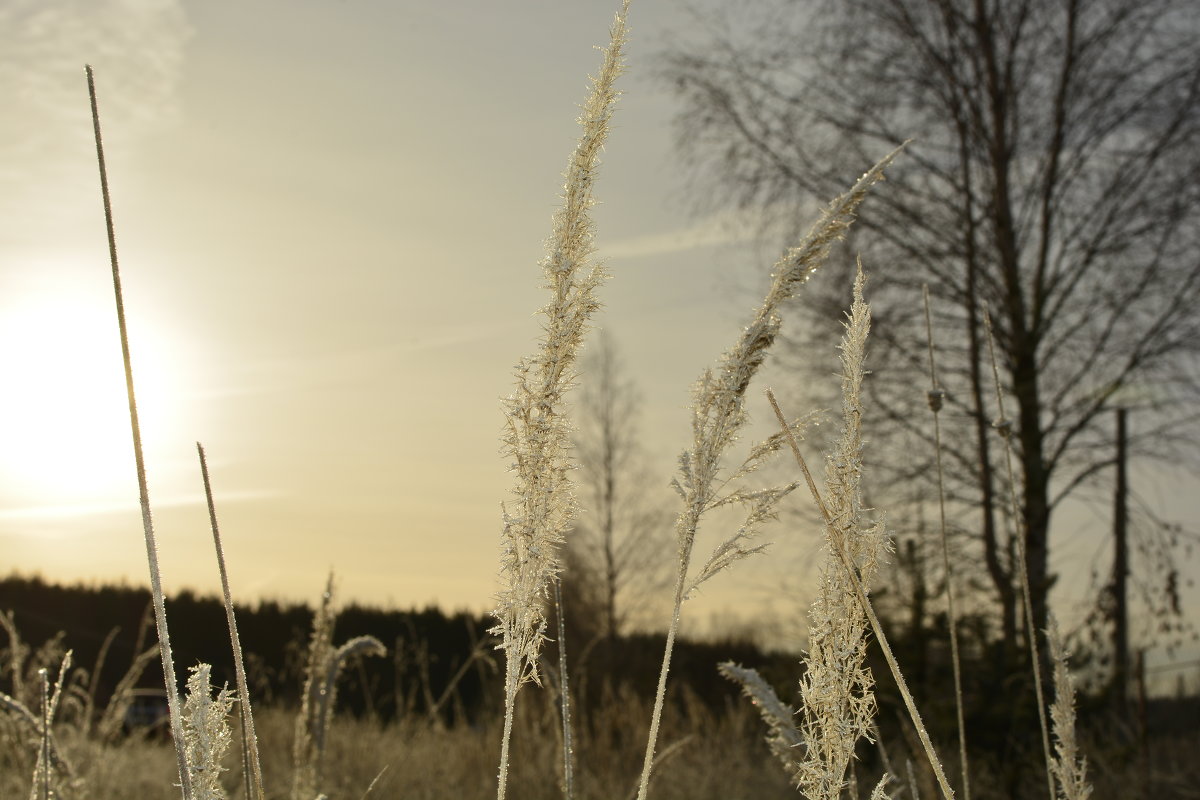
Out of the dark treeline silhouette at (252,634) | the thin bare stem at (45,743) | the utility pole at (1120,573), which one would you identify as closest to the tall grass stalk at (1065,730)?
the thin bare stem at (45,743)

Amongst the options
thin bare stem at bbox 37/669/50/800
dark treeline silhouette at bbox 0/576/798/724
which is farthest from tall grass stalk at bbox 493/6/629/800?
dark treeline silhouette at bbox 0/576/798/724

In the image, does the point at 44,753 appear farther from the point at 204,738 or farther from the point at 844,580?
the point at 844,580

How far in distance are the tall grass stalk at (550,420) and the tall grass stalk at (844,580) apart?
23 cm

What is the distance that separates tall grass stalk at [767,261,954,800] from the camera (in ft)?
3.70

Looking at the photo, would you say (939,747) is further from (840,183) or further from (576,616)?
(576,616)

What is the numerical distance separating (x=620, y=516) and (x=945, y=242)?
1123 cm

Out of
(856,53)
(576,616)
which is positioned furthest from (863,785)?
(576,616)

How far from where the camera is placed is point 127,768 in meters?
6.37

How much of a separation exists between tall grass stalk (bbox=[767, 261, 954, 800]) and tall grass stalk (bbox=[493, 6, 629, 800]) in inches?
9.2

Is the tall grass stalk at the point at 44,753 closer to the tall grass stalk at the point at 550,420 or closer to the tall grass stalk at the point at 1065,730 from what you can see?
the tall grass stalk at the point at 550,420

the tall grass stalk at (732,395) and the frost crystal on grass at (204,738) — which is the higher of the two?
the tall grass stalk at (732,395)

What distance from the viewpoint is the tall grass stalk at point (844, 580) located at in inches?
44.4

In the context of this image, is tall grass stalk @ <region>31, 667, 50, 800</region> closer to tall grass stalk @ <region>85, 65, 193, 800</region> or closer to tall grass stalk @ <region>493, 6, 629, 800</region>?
tall grass stalk @ <region>85, 65, 193, 800</region>

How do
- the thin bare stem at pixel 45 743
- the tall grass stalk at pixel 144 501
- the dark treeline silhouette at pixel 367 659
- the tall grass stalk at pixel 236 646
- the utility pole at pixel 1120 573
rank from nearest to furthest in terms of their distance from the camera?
the tall grass stalk at pixel 144 501 < the tall grass stalk at pixel 236 646 < the thin bare stem at pixel 45 743 < the utility pole at pixel 1120 573 < the dark treeline silhouette at pixel 367 659
